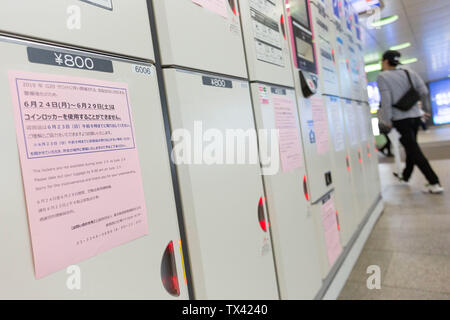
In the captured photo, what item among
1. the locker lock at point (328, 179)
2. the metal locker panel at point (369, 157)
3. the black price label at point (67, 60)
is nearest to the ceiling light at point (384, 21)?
the metal locker panel at point (369, 157)

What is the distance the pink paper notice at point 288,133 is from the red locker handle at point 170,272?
69cm

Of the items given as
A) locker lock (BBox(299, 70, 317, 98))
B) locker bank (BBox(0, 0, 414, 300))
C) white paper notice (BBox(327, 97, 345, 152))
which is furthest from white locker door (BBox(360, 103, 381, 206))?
locker bank (BBox(0, 0, 414, 300))

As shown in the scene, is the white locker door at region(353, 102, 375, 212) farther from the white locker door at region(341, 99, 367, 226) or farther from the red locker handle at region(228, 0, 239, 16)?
the red locker handle at region(228, 0, 239, 16)

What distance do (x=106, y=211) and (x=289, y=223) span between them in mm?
855

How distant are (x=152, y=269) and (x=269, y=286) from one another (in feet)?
1.81

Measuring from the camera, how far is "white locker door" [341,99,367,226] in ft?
7.77

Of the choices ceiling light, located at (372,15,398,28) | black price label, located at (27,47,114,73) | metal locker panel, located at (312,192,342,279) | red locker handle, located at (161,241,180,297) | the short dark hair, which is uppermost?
ceiling light, located at (372,15,398,28)

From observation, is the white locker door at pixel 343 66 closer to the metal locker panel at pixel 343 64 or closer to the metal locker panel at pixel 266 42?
the metal locker panel at pixel 343 64

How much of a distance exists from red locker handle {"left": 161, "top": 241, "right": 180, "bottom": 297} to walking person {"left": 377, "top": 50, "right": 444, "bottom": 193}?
3.50 metres

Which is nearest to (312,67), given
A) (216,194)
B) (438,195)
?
(216,194)

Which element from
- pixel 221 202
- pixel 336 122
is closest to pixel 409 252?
pixel 336 122

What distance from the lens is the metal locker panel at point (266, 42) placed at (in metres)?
1.14

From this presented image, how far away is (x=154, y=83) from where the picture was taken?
75 centimetres
